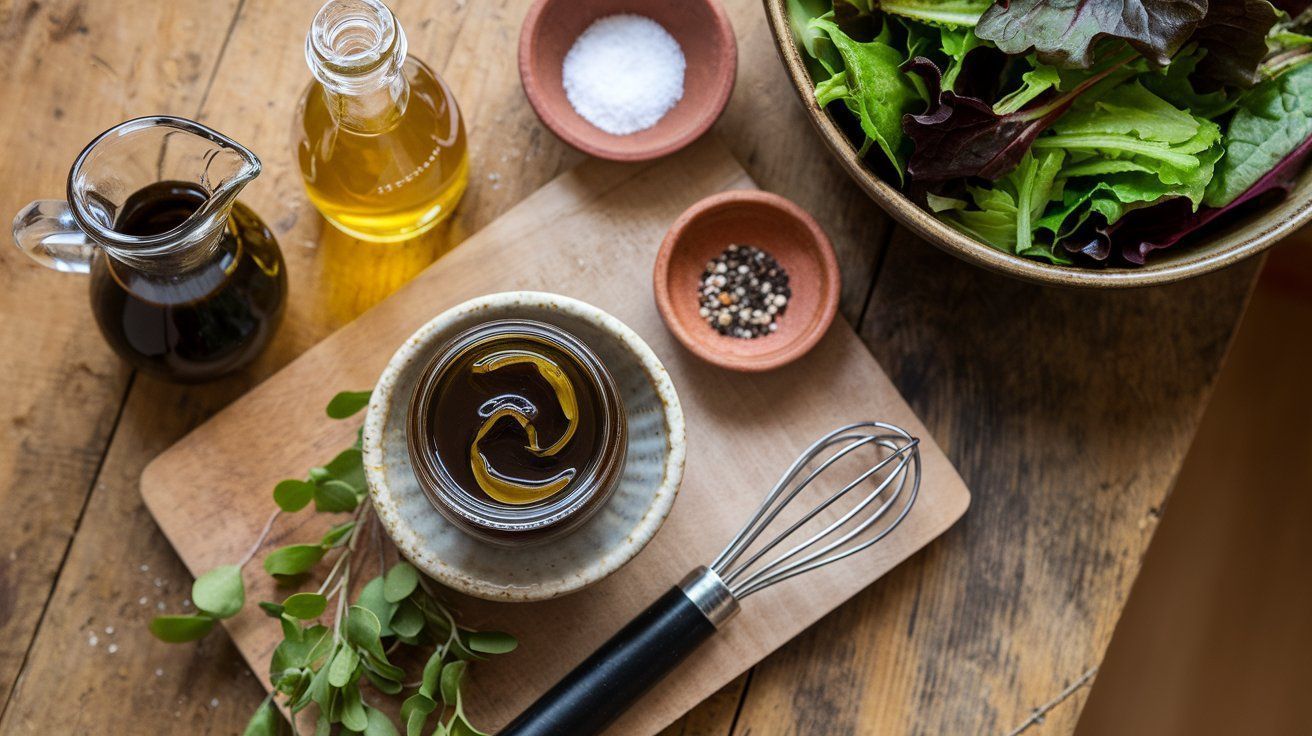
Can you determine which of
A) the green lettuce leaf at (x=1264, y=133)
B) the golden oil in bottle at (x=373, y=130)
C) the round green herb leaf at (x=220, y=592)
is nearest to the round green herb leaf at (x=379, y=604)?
the round green herb leaf at (x=220, y=592)

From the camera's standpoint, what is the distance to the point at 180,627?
2.74 ft

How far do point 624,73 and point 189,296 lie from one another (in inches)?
16.8

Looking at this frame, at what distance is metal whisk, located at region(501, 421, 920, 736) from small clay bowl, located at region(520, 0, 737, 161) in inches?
12.3

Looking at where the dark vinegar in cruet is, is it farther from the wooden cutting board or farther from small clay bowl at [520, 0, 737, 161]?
small clay bowl at [520, 0, 737, 161]

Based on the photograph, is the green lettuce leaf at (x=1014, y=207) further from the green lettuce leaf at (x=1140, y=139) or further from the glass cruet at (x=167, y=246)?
the glass cruet at (x=167, y=246)

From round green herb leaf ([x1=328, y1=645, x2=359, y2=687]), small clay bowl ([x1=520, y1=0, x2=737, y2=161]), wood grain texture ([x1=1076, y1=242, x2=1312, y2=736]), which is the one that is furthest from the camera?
wood grain texture ([x1=1076, y1=242, x2=1312, y2=736])

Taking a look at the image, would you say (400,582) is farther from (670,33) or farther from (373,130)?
(670,33)

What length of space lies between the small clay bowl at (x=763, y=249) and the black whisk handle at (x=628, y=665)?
0.67 feet

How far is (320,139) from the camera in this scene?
816 millimetres

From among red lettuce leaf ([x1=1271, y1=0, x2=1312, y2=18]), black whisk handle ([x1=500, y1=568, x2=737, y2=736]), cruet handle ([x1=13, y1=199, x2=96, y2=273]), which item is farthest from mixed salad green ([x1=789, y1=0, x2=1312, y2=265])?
cruet handle ([x1=13, y1=199, x2=96, y2=273])

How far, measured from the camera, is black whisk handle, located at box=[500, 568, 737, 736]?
81 centimetres

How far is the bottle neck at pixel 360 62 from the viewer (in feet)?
2.36

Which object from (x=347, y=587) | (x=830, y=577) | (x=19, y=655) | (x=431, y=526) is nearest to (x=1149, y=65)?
(x=830, y=577)

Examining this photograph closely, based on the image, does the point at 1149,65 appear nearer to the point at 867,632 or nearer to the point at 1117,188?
the point at 1117,188
